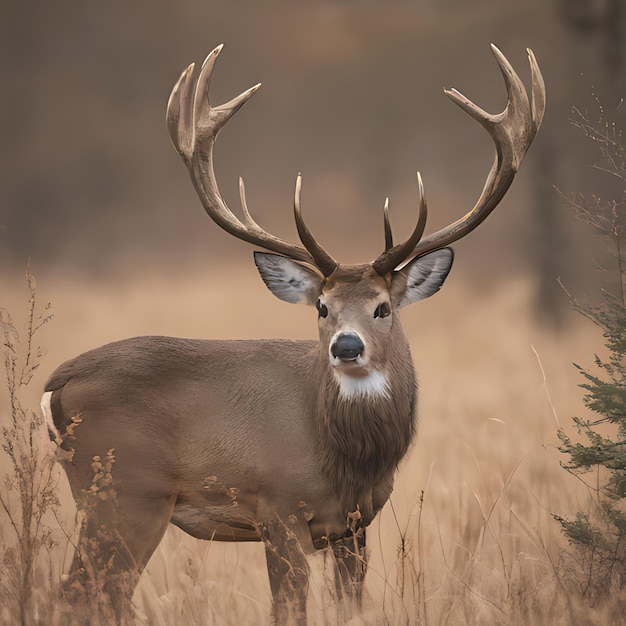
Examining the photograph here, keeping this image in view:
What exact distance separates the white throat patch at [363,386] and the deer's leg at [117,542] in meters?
0.84

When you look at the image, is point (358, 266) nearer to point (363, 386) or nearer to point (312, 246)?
point (312, 246)

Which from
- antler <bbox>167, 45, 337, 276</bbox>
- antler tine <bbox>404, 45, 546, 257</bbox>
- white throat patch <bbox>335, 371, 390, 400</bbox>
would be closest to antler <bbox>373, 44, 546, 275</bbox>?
antler tine <bbox>404, 45, 546, 257</bbox>

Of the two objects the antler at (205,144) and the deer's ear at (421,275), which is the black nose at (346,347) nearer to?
the deer's ear at (421,275)

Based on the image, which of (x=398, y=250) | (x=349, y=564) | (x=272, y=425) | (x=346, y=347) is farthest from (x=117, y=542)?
(x=398, y=250)

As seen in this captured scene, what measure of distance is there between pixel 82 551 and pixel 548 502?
2458mm

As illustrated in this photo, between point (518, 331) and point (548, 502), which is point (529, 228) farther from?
point (548, 502)

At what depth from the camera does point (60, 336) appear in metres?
9.83

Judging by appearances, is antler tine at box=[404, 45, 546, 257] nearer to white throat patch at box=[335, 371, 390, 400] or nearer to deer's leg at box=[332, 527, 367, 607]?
white throat patch at box=[335, 371, 390, 400]

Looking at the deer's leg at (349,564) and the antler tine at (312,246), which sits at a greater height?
the antler tine at (312,246)

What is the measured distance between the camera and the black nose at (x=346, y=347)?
161 inches

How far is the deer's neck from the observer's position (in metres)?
4.33

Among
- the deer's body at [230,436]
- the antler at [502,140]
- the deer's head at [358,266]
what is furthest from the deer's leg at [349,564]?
the antler at [502,140]

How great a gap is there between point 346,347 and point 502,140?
1.29 meters

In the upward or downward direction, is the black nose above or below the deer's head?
below
